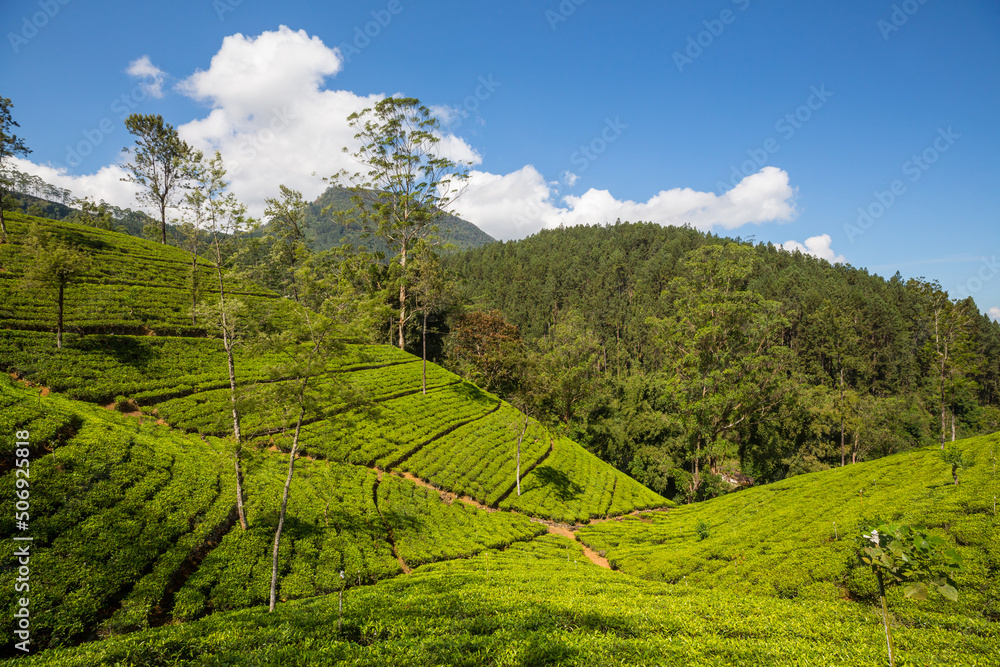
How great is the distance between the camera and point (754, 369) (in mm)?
39688

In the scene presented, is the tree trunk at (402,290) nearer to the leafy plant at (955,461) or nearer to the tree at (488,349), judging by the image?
the tree at (488,349)

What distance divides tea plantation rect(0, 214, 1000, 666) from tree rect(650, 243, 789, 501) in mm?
12200

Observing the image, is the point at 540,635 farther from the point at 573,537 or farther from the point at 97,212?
the point at 97,212

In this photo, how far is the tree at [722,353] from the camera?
39594 mm

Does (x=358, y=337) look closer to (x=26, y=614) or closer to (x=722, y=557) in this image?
(x=26, y=614)

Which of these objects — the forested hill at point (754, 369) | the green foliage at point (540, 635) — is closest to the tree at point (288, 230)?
the forested hill at point (754, 369)

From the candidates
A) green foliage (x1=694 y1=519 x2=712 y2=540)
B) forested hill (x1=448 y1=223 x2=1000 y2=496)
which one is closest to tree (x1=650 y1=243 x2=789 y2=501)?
forested hill (x1=448 y1=223 x2=1000 y2=496)

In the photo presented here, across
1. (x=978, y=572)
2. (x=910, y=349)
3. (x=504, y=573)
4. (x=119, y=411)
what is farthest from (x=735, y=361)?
(x=910, y=349)

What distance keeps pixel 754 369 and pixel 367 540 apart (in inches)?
1593

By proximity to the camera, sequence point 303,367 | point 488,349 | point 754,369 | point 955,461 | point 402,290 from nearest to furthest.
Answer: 1. point 303,367
2. point 955,461
3. point 754,369
4. point 402,290
5. point 488,349

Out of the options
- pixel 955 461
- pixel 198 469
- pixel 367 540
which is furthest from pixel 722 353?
pixel 198 469

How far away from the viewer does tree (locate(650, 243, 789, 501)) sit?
130ft

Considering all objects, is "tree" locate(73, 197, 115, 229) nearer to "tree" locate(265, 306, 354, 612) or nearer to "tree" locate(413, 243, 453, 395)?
"tree" locate(413, 243, 453, 395)

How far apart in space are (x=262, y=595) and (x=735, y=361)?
44196mm
